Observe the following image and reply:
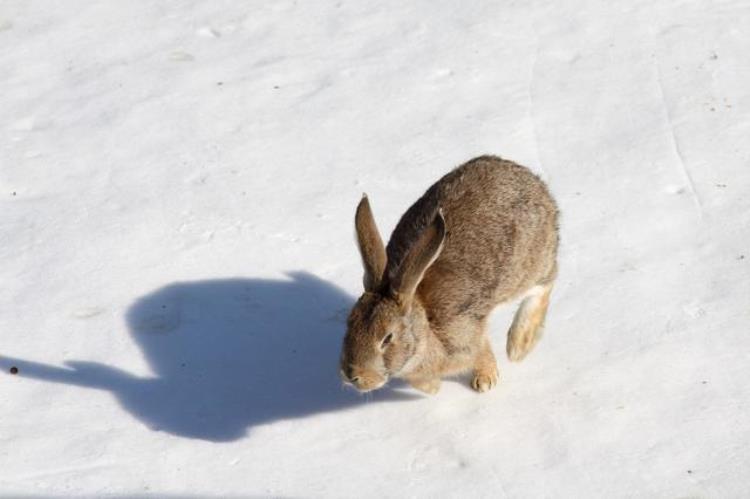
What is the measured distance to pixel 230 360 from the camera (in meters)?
5.77

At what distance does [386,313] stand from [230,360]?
960mm

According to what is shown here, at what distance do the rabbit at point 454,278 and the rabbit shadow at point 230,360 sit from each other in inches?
14.5

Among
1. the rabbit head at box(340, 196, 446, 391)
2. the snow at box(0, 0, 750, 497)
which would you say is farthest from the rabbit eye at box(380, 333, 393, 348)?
the snow at box(0, 0, 750, 497)

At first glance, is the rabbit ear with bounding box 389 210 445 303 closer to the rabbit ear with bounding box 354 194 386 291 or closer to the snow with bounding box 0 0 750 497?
the rabbit ear with bounding box 354 194 386 291

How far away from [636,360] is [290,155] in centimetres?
234

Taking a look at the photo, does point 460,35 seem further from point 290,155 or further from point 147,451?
point 147,451

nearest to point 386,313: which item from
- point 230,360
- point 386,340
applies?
point 386,340

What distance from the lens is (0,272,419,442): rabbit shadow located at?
5484 mm

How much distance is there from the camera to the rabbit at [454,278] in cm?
510

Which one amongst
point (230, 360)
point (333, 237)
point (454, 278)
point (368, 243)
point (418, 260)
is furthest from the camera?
point (333, 237)

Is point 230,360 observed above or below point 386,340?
below

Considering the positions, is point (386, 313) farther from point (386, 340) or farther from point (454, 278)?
point (454, 278)

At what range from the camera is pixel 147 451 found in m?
5.23

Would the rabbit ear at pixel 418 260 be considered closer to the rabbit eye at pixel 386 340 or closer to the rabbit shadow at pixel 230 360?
the rabbit eye at pixel 386 340
